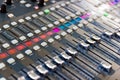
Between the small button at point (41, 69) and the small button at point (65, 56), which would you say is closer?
→ the small button at point (41, 69)

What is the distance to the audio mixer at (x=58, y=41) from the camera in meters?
1.34

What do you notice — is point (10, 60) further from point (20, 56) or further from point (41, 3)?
point (41, 3)

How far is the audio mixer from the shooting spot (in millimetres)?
1342

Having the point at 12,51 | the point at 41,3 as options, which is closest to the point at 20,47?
the point at 12,51

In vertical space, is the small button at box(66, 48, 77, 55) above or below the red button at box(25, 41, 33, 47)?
below

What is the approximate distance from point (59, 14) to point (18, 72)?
1.91 feet

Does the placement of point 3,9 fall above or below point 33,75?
above

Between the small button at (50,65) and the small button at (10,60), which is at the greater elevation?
the small button at (10,60)

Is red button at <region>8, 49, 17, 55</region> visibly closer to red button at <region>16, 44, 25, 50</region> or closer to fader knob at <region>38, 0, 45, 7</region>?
red button at <region>16, 44, 25, 50</region>

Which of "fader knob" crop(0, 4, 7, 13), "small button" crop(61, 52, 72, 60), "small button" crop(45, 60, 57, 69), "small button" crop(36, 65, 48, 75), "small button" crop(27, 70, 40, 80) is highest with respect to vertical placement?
"fader knob" crop(0, 4, 7, 13)

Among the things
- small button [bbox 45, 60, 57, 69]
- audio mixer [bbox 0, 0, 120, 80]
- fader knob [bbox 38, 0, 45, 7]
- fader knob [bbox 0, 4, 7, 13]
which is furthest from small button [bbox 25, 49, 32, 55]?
fader knob [bbox 38, 0, 45, 7]

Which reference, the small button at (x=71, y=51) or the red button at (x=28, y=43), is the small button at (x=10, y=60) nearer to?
the red button at (x=28, y=43)

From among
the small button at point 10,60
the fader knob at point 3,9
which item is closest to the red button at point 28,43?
the small button at point 10,60

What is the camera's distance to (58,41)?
1.53 meters
